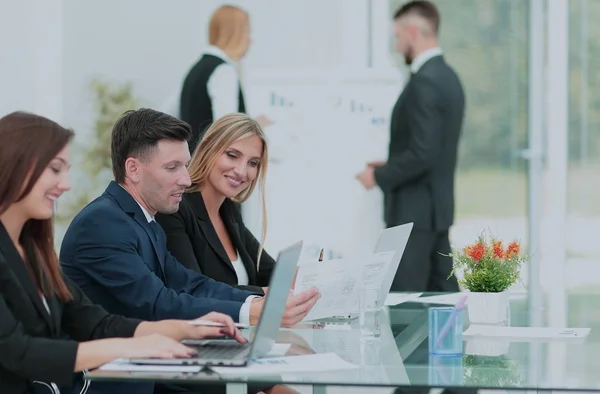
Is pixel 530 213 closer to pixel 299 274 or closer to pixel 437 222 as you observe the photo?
pixel 437 222

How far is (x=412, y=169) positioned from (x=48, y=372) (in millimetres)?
3880

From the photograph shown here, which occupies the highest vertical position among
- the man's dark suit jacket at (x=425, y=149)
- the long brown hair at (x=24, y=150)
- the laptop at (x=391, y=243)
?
the man's dark suit jacket at (x=425, y=149)

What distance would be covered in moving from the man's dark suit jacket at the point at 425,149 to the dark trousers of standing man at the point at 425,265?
0.06 meters

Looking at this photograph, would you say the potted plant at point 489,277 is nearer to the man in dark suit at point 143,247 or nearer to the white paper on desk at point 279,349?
the man in dark suit at point 143,247

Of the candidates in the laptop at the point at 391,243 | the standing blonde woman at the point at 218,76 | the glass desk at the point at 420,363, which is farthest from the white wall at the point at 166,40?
the glass desk at the point at 420,363

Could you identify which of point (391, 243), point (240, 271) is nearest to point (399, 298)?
point (240, 271)

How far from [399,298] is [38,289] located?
1.62 m

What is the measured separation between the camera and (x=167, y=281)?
3.19m

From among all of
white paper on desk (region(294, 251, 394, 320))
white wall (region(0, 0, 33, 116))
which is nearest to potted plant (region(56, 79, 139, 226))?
white wall (region(0, 0, 33, 116))

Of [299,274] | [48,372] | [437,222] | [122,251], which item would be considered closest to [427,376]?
[299,274]

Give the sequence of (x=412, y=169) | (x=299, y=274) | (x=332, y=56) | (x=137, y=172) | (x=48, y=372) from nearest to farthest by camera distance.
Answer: (x=48, y=372)
(x=299, y=274)
(x=137, y=172)
(x=412, y=169)
(x=332, y=56)

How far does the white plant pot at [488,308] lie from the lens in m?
3.12

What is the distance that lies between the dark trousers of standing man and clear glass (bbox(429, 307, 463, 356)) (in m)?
3.26

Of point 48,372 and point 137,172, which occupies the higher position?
point 137,172
